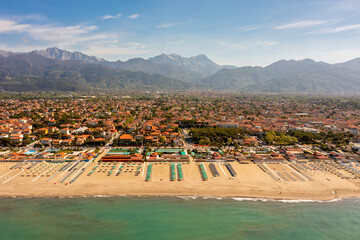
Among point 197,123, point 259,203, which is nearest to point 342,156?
point 259,203

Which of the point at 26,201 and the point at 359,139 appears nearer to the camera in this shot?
the point at 26,201

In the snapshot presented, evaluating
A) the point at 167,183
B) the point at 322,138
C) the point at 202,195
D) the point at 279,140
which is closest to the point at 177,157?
the point at 167,183

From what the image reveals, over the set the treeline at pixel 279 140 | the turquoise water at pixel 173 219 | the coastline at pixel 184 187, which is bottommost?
the turquoise water at pixel 173 219

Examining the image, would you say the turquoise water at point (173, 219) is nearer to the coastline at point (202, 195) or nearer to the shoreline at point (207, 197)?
the shoreline at point (207, 197)

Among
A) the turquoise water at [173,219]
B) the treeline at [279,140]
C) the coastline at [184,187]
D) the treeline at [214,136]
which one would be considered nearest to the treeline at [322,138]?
the treeline at [279,140]

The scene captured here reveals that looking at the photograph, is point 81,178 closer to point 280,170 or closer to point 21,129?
point 280,170

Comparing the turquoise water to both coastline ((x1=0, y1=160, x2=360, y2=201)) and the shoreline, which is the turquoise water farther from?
coastline ((x1=0, y1=160, x2=360, y2=201))

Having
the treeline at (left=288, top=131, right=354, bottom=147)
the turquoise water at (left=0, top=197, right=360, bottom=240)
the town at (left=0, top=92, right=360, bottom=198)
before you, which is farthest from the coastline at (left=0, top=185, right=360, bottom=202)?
the treeline at (left=288, top=131, right=354, bottom=147)
